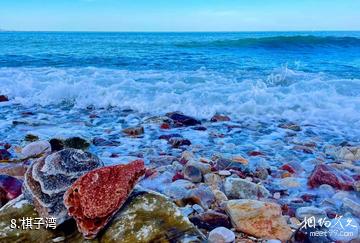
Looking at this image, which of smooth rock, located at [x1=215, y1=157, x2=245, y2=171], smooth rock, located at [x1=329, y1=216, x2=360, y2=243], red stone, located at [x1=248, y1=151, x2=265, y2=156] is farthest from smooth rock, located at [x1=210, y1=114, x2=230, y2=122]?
smooth rock, located at [x1=329, y1=216, x2=360, y2=243]

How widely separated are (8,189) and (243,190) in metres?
1.90

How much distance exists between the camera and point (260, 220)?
8.28ft

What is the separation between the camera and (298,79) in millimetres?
9766

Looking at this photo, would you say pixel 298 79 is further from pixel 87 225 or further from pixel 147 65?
pixel 87 225

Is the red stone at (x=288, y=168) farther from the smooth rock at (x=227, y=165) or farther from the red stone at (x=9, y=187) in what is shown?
the red stone at (x=9, y=187)

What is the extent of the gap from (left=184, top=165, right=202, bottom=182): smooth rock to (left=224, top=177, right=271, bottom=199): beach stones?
35cm

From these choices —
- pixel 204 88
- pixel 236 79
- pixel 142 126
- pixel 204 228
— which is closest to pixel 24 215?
pixel 204 228

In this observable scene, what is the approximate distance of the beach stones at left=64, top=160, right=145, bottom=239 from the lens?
2.10 m

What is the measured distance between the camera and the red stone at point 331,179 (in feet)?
11.2

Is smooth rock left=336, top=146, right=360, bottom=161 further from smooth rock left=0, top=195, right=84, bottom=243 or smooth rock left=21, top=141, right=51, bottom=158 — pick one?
smooth rock left=21, top=141, right=51, bottom=158

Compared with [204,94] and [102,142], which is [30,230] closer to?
[102,142]

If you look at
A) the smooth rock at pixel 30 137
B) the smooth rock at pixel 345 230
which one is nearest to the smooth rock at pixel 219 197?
the smooth rock at pixel 345 230

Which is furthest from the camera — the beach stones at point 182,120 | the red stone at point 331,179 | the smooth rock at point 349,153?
the beach stones at point 182,120

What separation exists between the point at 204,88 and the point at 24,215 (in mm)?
6446
